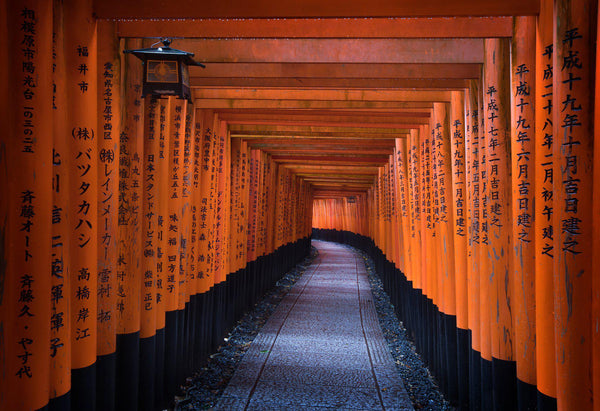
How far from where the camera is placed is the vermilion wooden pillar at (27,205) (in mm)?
2623

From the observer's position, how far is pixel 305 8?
324 cm

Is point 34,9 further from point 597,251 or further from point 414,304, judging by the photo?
point 414,304

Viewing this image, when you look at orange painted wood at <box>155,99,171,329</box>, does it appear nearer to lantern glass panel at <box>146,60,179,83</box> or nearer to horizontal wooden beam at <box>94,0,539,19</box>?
lantern glass panel at <box>146,60,179,83</box>

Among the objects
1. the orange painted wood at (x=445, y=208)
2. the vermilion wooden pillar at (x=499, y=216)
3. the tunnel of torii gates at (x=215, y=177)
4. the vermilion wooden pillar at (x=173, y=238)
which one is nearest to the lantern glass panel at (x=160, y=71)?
the tunnel of torii gates at (x=215, y=177)

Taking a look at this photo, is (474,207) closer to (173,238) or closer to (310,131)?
(173,238)

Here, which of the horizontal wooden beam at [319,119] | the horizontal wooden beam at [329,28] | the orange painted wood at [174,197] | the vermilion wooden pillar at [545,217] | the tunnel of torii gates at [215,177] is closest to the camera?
the tunnel of torii gates at [215,177]

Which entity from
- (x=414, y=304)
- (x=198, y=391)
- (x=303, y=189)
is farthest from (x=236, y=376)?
(x=303, y=189)

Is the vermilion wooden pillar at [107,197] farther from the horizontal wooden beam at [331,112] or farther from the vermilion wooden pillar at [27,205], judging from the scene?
the horizontal wooden beam at [331,112]

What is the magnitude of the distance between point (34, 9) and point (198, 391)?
474cm

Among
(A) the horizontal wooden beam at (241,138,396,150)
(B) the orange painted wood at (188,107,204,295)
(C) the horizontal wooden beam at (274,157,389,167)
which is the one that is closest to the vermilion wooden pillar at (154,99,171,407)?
(B) the orange painted wood at (188,107,204,295)

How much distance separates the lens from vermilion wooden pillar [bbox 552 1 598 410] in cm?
246

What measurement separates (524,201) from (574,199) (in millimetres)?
1039

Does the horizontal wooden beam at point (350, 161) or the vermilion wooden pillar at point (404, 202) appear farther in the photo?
the horizontal wooden beam at point (350, 161)

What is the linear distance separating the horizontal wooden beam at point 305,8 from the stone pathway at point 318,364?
4000mm
